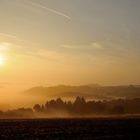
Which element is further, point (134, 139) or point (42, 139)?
point (42, 139)

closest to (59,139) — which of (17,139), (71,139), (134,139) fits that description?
(71,139)

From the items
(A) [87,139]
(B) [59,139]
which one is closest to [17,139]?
(B) [59,139]

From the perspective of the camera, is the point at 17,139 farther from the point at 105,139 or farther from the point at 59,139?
the point at 105,139

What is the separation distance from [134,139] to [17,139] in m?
33.3

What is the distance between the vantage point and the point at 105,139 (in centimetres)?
10456

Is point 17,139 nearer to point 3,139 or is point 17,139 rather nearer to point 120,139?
point 3,139

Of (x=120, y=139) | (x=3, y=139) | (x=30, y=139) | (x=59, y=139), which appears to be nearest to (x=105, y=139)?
(x=120, y=139)

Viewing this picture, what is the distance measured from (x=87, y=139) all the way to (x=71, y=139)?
14.2ft

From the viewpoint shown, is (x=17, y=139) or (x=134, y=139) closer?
(x=134, y=139)

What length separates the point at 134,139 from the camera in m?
104

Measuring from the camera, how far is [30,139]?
4373 inches

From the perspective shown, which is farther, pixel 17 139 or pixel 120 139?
pixel 17 139

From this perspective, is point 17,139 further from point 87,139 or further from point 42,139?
point 87,139

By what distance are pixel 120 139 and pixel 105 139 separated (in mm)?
3995
